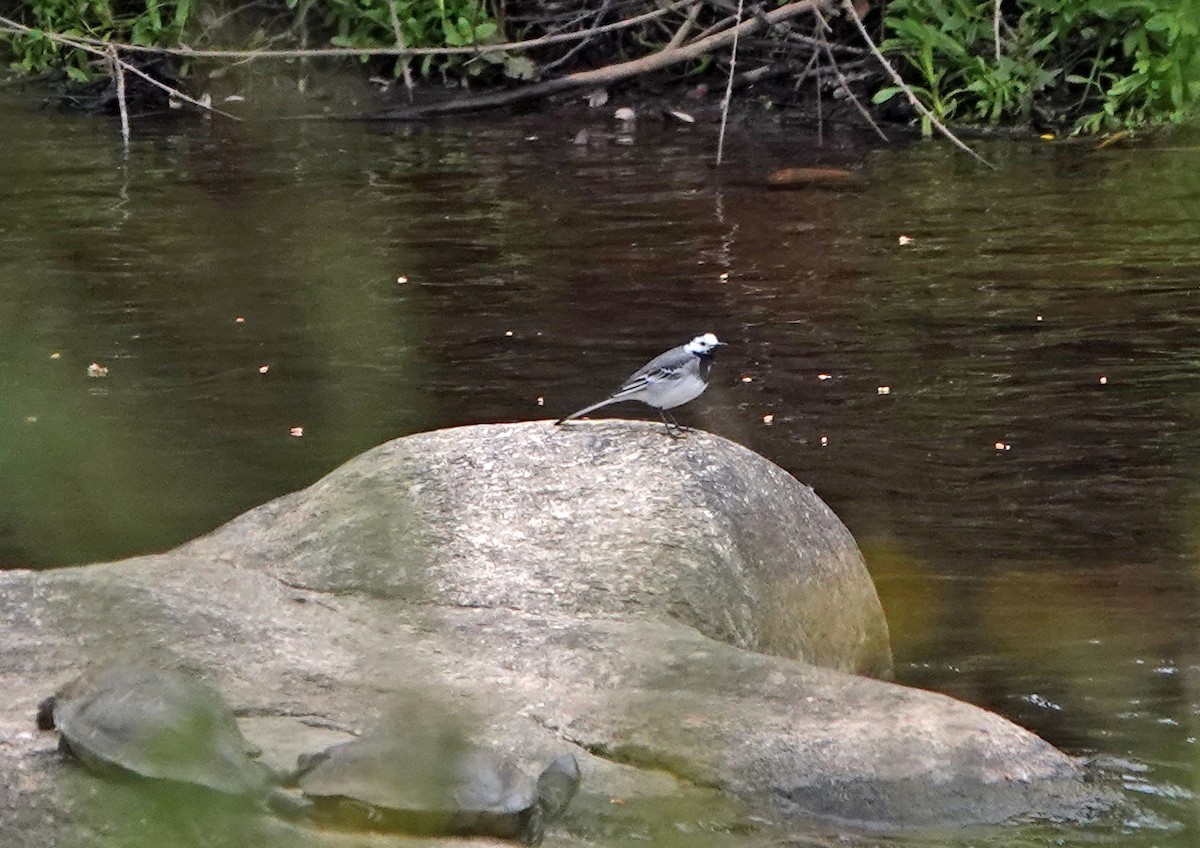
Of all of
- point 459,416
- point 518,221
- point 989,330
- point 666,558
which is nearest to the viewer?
point 666,558

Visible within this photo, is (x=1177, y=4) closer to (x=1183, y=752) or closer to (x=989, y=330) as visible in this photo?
(x=1183, y=752)

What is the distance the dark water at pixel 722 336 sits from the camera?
3549mm

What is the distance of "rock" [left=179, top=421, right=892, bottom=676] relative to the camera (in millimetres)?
4711

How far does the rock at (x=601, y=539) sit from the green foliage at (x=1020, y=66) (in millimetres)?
7890

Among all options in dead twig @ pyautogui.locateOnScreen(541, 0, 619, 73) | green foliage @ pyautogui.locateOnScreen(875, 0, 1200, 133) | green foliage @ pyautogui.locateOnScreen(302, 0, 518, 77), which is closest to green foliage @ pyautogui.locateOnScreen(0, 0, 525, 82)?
green foliage @ pyautogui.locateOnScreen(302, 0, 518, 77)

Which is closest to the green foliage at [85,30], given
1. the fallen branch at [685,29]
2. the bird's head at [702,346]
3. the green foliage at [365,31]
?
the green foliage at [365,31]

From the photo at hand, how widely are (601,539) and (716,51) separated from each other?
9909 millimetres

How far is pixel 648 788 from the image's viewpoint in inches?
148

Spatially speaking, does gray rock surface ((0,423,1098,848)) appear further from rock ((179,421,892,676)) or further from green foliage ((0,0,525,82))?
green foliage ((0,0,525,82))

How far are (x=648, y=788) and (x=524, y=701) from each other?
504 mm

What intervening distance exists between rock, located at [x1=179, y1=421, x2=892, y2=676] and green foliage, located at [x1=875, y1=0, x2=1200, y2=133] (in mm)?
7890

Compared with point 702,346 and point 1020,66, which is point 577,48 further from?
point 702,346

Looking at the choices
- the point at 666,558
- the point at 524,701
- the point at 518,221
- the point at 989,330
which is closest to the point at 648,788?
the point at 524,701

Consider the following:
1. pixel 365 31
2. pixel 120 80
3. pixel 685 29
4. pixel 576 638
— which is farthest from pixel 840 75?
pixel 576 638
